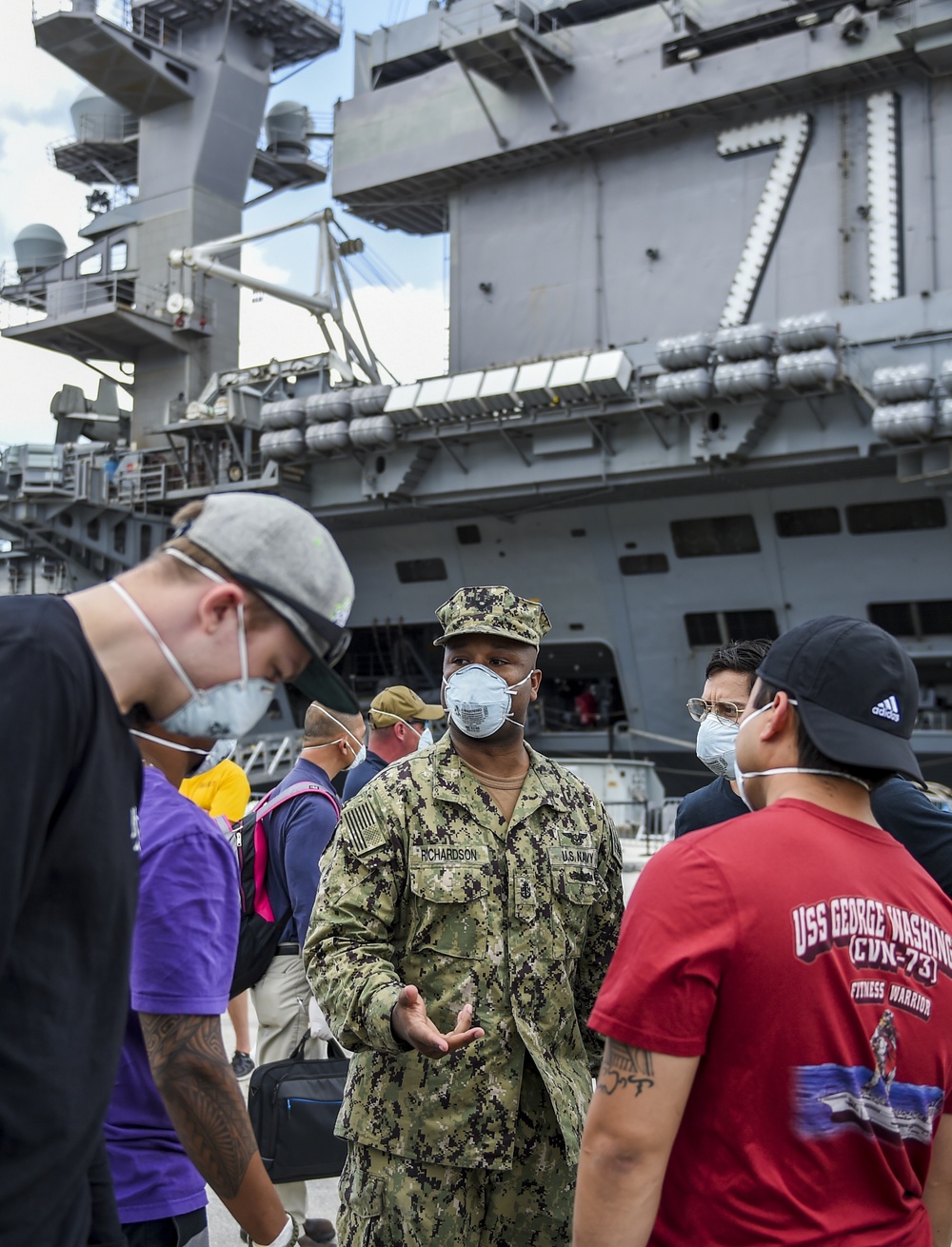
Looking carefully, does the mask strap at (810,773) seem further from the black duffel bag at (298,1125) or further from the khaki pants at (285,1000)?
the khaki pants at (285,1000)

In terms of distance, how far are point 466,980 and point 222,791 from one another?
Result: 3730 mm

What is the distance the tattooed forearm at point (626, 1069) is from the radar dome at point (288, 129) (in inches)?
1181

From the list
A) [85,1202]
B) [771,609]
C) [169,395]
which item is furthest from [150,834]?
[169,395]

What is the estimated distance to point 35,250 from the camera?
26938 mm

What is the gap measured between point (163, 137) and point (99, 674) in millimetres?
27251

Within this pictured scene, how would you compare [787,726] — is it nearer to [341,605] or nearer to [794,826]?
[794,826]

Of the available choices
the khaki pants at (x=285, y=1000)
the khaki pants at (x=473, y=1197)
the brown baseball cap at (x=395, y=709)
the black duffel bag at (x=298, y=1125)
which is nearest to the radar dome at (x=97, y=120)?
the brown baseball cap at (x=395, y=709)

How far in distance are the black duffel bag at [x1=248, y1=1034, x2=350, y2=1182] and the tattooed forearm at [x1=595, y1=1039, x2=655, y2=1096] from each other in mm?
1804

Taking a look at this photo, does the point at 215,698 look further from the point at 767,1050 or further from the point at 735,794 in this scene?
the point at 735,794

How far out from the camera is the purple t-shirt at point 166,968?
2158 mm

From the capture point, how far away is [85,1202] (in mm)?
1603

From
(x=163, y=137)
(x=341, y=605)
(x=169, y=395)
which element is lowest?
(x=341, y=605)

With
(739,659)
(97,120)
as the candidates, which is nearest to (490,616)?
(739,659)

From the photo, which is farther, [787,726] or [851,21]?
[851,21]
